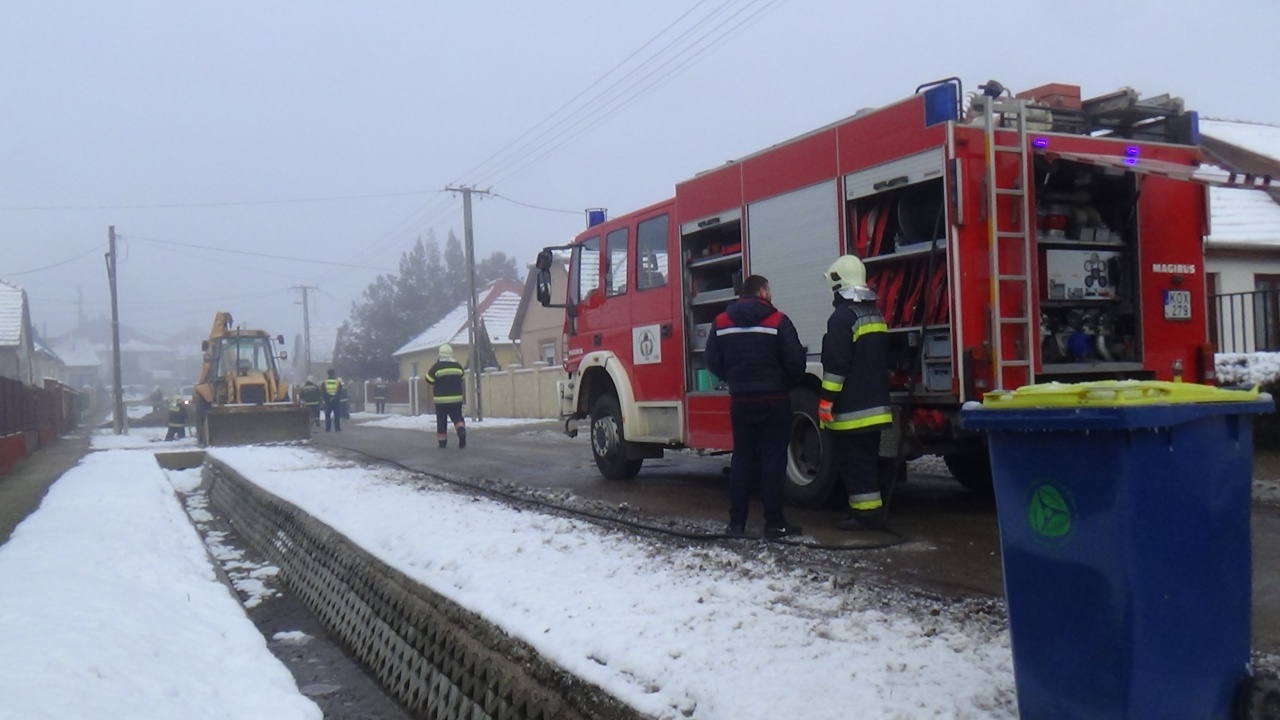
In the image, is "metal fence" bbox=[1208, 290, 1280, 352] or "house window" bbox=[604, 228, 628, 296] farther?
"metal fence" bbox=[1208, 290, 1280, 352]

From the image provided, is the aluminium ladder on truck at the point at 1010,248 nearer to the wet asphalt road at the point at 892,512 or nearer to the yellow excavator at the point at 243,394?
the wet asphalt road at the point at 892,512

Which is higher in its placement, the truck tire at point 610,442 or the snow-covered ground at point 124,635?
the truck tire at point 610,442

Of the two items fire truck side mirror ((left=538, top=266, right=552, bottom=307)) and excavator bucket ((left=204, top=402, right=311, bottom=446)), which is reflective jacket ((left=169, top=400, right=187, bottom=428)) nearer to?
excavator bucket ((left=204, top=402, right=311, bottom=446))

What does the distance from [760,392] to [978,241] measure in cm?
171

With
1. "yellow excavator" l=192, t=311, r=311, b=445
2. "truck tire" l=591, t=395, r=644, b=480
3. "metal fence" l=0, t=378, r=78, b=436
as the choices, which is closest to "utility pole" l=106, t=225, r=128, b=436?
"metal fence" l=0, t=378, r=78, b=436

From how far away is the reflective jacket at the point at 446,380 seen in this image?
1731 centimetres

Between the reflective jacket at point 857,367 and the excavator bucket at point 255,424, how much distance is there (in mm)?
18926

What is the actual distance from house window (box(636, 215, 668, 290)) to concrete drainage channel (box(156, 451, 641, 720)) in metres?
3.86

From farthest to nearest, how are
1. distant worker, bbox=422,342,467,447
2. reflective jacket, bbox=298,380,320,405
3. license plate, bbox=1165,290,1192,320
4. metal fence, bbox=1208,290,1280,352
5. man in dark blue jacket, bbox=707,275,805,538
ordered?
1. reflective jacket, bbox=298,380,320,405
2. distant worker, bbox=422,342,467,447
3. metal fence, bbox=1208,290,1280,352
4. license plate, bbox=1165,290,1192,320
5. man in dark blue jacket, bbox=707,275,805,538

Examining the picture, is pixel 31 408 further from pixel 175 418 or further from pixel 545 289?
pixel 545 289

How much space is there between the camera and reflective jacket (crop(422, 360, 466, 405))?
56.8 feet

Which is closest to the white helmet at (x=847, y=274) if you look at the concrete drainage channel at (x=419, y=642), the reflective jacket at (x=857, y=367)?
the reflective jacket at (x=857, y=367)

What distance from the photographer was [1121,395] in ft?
A: 9.78

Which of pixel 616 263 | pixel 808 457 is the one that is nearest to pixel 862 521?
pixel 808 457
